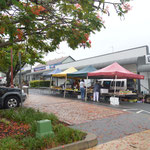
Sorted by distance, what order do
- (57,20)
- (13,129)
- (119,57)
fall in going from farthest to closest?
(119,57)
(57,20)
(13,129)

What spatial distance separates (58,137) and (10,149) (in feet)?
4.32

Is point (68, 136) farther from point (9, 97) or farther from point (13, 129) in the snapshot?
point (9, 97)

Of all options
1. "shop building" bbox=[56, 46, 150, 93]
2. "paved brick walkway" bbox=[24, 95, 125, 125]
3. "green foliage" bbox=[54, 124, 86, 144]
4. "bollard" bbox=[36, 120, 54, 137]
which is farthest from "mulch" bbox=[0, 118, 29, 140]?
"shop building" bbox=[56, 46, 150, 93]

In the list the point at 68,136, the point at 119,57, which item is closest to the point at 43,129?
the point at 68,136

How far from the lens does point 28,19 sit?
21.1ft

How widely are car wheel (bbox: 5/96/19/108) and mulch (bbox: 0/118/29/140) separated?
3452 mm

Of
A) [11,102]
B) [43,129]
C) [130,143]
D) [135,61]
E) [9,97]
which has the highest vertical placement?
[135,61]

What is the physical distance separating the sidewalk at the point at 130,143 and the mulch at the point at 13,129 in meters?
2.40

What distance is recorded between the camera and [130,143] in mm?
4832

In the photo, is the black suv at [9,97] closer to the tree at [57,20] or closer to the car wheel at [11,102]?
the car wheel at [11,102]

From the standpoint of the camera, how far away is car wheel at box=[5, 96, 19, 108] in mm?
9709

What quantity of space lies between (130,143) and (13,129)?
12.3 feet

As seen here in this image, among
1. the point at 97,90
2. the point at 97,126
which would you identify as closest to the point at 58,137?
the point at 97,126

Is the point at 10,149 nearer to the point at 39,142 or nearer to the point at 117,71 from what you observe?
the point at 39,142
